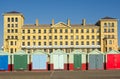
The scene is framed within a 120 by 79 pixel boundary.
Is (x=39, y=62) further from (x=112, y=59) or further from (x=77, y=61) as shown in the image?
(x=112, y=59)

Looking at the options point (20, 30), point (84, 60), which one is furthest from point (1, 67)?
point (20, 30)

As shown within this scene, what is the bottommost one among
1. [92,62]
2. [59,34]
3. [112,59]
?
[92,62]

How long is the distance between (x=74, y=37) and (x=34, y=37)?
14768 millimetres

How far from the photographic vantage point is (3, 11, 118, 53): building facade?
11781 cm

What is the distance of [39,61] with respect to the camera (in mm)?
51938

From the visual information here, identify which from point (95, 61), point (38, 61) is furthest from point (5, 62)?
point (95, 61)

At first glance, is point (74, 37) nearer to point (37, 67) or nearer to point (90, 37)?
point (90, 37)

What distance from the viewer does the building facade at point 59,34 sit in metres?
118

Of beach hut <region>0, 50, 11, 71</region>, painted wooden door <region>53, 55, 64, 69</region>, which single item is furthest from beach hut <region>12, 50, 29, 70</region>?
painted wooden door <region>53, 55, 64, 69</region>

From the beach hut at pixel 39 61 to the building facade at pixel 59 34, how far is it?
6477 centimetres

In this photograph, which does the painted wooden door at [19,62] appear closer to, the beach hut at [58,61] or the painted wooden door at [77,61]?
the beach hut at [58,61]

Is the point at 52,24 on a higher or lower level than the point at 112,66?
higher

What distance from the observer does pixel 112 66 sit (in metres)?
53.3

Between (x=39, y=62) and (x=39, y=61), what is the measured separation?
0.53ft
